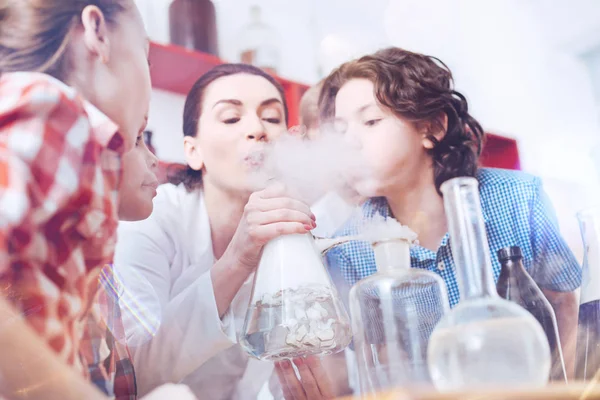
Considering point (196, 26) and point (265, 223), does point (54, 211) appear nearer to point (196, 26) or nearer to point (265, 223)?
point (265, 223)

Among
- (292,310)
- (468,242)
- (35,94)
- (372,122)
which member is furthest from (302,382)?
(35,94)

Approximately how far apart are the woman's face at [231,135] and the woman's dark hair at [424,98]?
0.12 meters

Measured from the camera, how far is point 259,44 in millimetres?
1168

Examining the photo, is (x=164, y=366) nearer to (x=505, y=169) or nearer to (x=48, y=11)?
(x=48, y=11)

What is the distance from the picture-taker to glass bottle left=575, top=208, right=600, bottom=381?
107 cm

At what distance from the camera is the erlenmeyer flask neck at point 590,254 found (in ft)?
3.58

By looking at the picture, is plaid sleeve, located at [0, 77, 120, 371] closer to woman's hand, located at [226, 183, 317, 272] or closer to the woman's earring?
woman's hand, located at [226, 183, 317, 272]

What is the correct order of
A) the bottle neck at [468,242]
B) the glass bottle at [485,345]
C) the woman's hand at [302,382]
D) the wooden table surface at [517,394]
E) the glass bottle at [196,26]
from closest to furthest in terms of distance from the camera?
the wooden table surface at [517,394] → the glass bottle at [485,345] → the bottle neck at [468,242] → the woman's hand at [302,382] → the glass bottle at [196,26]

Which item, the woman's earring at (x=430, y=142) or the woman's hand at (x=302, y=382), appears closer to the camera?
the woman's hand at (x=302, y=382)

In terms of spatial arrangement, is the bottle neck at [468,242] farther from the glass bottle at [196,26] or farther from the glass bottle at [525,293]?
the glass bottle at [196,26]

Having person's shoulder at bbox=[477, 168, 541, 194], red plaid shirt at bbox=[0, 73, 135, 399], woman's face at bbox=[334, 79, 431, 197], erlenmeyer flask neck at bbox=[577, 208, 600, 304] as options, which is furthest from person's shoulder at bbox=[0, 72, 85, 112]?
erlenmeyer flask neck at bbox=[577, 208, 600, 304]

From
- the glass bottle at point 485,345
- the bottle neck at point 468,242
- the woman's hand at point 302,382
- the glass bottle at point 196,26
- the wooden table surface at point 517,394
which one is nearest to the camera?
the wooden table surface at point 517,394

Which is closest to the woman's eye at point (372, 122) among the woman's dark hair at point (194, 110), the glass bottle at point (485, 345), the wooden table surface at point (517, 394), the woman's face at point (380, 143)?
the woman's face at point (380, 143)

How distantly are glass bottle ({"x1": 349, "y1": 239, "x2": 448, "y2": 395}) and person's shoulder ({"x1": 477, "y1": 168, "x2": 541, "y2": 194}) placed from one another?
0.22 m
